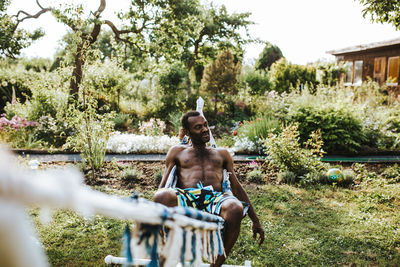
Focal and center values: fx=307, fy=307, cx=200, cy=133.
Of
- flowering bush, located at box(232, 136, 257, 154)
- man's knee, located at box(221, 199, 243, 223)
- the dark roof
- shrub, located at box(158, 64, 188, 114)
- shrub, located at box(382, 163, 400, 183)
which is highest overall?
the dark roof

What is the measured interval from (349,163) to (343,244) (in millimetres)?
3533

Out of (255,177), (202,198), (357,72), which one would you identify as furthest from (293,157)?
(357,72)

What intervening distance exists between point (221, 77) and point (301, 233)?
8134 millimetres

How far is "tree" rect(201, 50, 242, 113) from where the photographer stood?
11.0 meters

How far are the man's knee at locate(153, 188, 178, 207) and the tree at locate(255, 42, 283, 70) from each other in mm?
19982

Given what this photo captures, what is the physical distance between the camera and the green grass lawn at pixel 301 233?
2.89m

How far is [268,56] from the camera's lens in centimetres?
2112

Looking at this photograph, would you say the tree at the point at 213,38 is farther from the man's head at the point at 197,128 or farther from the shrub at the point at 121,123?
the man's head at the point at 197,128

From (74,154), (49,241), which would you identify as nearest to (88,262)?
(49,241)

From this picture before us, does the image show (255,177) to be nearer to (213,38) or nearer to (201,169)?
(201,169)

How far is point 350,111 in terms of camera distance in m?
7.34

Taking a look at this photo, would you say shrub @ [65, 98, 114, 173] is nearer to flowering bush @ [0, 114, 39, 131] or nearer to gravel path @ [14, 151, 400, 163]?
gravel path @ [14, 151, 400, 163]

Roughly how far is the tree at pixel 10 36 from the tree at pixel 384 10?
9.01 metres

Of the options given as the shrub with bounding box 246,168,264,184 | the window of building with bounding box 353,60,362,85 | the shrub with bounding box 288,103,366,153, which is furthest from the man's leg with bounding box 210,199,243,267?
the window of building with bounding box 353,60,362,85
